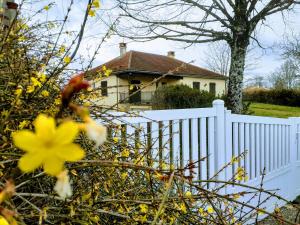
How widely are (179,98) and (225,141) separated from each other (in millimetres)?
10411

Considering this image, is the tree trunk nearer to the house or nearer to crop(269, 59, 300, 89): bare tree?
the house

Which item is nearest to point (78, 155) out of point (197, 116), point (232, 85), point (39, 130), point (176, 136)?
point (39, 130)

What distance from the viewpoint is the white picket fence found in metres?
3.70

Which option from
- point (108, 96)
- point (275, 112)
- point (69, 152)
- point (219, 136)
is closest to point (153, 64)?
point (275, 112)

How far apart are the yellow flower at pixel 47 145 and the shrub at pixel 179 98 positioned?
13.6 m

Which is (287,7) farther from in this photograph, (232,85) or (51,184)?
(51,184)

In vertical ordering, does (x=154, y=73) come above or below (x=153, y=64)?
below

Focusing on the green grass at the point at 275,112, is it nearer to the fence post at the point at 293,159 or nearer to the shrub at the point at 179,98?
the shrub at the point at 179,98

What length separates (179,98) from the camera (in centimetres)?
1530

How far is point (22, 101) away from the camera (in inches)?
59.8

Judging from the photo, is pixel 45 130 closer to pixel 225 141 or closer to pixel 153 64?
pixel 225 141

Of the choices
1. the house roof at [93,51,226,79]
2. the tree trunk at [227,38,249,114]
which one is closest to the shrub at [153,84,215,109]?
the tree trunk at [227,38,249,114]

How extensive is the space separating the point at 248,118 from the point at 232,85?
23.3ft

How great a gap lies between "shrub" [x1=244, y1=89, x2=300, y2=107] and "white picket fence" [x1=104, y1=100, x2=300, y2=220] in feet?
98.1
